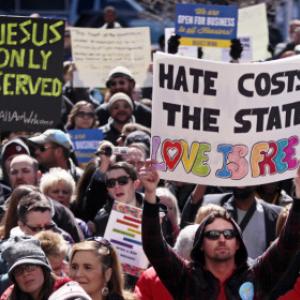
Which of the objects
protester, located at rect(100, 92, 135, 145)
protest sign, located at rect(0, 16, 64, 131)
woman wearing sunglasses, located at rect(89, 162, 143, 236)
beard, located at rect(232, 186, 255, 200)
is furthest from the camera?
protester, located at rect(100, 92, 135, 145)

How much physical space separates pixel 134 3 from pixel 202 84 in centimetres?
1761

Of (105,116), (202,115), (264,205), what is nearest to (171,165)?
(202,115)

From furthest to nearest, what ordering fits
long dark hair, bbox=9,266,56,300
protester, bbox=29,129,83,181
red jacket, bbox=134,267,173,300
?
protester, bbox=29,129,83,181 < red jacket, bbox=134,267,173,300 < long dark hair, bbox=9,266,56,300

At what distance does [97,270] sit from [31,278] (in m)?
0.50

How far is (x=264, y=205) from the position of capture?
9445 mm

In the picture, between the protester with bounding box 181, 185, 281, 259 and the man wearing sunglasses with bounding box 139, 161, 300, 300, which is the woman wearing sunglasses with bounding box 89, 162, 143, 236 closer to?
the protester with bounding box 181, 185, 281, 259

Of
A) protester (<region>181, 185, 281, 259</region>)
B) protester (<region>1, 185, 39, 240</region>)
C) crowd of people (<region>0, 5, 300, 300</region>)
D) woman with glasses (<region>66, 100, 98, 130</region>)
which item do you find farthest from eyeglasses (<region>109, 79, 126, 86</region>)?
protester (<region>1, 185, 39, 240</region>)

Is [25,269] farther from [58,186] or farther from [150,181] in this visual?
[58,186]

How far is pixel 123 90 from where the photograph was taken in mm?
13898

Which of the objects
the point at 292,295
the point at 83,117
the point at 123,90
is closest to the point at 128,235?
the point at 292,295

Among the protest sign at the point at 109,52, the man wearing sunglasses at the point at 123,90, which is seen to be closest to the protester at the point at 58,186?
the man wearing sunglasses at the point at 123,90

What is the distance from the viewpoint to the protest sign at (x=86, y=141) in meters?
12.4

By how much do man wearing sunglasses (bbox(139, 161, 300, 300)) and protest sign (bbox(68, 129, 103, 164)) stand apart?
505cm

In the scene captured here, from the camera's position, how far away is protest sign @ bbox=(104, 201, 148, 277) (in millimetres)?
9125
